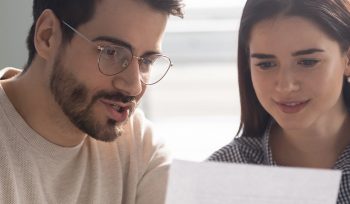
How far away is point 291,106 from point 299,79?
6cm

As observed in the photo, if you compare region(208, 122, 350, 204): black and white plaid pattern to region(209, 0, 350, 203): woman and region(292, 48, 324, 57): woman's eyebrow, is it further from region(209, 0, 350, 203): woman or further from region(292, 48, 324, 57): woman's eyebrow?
region(292, 48, 324, 57): woman's eyebrow

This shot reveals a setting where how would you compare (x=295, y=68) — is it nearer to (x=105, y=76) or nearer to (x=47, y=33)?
(x=105, y=76)

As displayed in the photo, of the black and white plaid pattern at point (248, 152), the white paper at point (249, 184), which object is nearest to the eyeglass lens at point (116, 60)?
the black and white plaid pattern at point (248, 152)

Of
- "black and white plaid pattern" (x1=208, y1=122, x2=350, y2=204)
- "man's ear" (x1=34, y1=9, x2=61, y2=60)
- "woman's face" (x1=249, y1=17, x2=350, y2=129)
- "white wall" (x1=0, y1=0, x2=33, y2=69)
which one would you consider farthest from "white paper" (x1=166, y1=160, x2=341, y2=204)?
"white wall" (x1=0, y1=0, x2=33, y2=69)

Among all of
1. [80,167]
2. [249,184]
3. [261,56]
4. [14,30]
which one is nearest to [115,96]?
[80,167]

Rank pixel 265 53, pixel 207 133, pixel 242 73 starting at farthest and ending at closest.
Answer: pixel 207 133 < pixel 242 73 < pixel 265 53

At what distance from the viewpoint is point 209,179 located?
28.0 inches

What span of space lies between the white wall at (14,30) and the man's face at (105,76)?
80 cm

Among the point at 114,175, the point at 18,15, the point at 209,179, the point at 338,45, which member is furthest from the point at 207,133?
the point at 209,179

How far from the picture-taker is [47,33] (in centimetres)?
110

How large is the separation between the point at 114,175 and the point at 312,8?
1.73ft

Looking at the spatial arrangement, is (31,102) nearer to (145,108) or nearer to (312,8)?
(312,8)

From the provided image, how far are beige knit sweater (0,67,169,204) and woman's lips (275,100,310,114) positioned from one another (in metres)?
0.31

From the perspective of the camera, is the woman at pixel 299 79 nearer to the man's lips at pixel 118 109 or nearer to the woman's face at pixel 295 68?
the woman's face at pixel 295 68
